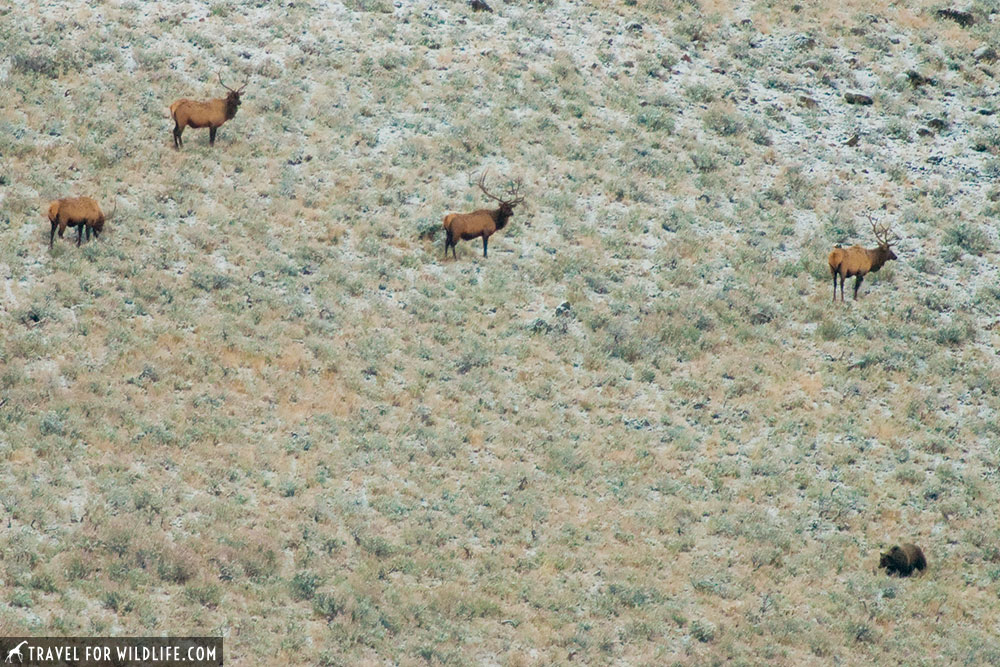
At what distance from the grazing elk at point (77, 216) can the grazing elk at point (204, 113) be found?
158 inches

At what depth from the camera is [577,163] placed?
28094 millimetres

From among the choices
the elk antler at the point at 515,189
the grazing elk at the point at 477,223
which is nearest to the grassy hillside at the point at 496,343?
the grazing elk at the point at 477,223

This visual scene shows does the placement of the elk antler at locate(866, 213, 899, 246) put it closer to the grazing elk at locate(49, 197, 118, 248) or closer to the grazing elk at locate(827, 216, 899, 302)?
the grazing elk at locate(827, 216, 899, 302)

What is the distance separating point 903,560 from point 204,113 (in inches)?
698

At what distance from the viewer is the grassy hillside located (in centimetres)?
1656

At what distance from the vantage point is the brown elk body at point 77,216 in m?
21.8

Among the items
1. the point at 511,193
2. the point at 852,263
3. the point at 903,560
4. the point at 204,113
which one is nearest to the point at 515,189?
the point at 511,193

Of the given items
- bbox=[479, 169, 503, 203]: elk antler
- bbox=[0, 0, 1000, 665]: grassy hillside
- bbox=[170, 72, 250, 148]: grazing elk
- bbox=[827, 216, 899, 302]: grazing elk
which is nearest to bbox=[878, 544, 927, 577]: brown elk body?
bbox=[0, 0, 1000, 665]: grassy hillside

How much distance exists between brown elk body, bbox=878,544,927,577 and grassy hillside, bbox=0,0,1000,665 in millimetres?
271

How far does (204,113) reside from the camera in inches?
1018

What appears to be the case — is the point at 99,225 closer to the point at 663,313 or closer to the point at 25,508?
the point at 25,508

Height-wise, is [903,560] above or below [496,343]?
below

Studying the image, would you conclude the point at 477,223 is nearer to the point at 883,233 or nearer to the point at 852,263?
the point at 852,263

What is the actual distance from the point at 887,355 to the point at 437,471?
1046 cm
